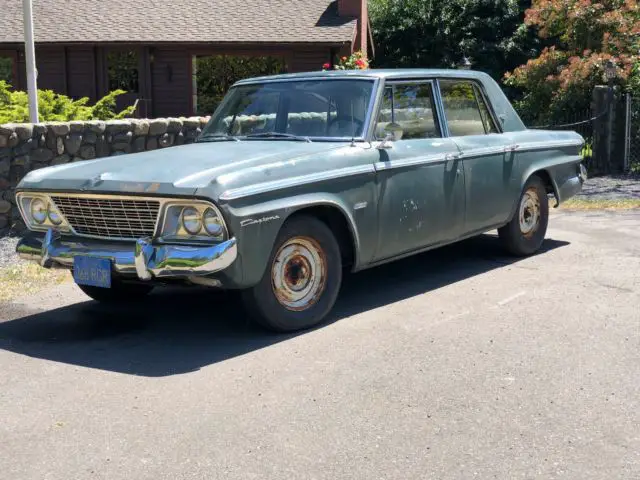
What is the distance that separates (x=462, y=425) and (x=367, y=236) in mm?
2257

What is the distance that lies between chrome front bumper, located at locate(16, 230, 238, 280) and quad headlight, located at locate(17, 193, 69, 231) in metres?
0.28

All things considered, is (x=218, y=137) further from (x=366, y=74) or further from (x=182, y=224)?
(x=182, y=224)

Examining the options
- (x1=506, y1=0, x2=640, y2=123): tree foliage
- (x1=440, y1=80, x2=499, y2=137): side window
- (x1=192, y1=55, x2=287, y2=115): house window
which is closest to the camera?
(x1=440, y1=80, x2=499, y2=137): side window

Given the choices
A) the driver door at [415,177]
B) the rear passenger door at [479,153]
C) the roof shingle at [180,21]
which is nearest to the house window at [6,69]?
the roof shingle at [180,21]

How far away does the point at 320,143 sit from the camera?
6.42m

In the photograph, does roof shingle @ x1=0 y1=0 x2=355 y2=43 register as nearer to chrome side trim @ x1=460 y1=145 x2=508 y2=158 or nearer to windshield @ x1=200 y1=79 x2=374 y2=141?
chrome side trim @ x1=460 y1=145 x2=508 y2=158

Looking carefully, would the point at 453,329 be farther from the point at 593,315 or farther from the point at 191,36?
the point at 191,36

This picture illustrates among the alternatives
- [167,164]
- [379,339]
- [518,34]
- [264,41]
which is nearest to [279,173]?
[167,164]

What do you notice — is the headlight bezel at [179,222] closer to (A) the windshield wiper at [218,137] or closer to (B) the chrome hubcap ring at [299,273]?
(B) the chrome hubcap ring at [299,273]

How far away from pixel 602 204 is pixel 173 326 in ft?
24.4

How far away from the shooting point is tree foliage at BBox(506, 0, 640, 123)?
54.0 feet

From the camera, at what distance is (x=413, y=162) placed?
6734 mm

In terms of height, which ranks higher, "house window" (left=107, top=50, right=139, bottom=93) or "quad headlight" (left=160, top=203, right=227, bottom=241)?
"house window" (left=107, top=50, right=139, bottom=93)

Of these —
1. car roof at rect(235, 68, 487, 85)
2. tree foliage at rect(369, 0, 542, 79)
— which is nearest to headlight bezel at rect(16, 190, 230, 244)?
car roof at rect(235, 68, 487, 85)
